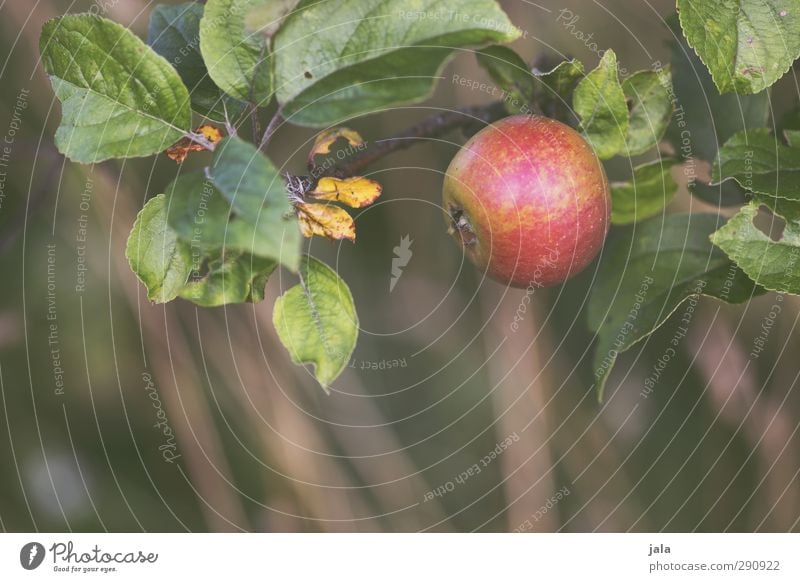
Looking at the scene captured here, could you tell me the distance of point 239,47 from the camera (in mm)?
492

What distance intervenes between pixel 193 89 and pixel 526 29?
367 millimetres

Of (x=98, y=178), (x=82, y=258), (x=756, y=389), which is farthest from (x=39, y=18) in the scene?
(x=756, y=389)

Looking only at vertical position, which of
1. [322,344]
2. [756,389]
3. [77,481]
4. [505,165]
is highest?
[505,165]

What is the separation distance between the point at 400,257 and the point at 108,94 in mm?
418

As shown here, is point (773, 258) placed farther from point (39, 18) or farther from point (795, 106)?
point (39, 18)

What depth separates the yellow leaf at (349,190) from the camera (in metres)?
0.54

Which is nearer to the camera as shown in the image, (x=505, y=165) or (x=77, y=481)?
(x=505, y=165)

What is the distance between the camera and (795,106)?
639mm

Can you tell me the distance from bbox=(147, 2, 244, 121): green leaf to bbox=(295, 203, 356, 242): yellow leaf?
0.09m

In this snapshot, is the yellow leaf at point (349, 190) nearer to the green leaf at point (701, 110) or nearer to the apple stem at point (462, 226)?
the apple stem at point (462, 226)

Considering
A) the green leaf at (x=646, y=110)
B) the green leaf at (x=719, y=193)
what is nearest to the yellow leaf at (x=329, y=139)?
the green leaf at (x=646, y=110)

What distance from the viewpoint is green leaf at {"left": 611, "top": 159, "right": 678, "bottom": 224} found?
2.16 feet

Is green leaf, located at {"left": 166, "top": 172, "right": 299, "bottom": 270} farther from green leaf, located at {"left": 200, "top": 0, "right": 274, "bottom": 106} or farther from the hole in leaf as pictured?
the hole in leaf
